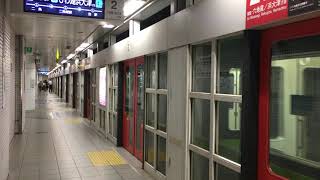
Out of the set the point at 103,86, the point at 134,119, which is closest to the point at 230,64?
the point at 134,119

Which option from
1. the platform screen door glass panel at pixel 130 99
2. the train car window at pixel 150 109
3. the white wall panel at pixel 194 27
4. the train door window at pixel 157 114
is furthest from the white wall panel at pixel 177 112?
the platform screen door glass panel at pixel 130 99

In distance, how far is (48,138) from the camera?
31.4 ft

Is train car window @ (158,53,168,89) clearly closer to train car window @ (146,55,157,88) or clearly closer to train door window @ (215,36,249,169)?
train car window @ (146,55,157,88)

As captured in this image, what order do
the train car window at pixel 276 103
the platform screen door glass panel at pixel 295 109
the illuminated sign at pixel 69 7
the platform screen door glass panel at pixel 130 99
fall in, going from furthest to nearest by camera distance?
the platform screen door glass panel at pixel 130 99
the illuminated sign at pixel 69 7
the train car window at pixel 276 103
the platform screen door glass panel at pixel 295 109

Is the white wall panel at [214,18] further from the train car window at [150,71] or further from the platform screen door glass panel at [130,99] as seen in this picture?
the platform screen door glass panel at [130,99]

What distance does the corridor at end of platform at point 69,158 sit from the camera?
5.87 meters

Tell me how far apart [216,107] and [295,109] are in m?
1.16

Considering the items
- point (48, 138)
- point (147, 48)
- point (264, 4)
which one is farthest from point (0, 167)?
point (48, 138)

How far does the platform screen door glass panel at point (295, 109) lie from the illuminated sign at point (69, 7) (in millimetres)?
3619

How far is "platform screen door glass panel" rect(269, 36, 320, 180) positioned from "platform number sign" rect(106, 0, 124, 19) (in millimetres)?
3546

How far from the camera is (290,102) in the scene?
8.85ft

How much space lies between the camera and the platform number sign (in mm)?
5753

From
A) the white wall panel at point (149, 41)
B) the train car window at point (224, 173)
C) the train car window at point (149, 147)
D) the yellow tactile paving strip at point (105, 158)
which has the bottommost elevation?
the yellow tactile paving strip at point (105, 158)

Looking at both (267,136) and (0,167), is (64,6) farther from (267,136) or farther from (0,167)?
(267,136)
